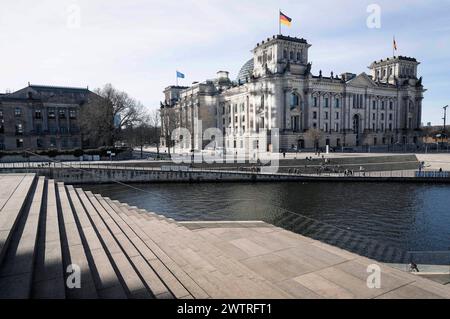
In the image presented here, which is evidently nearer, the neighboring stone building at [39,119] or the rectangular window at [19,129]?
the neighboring stone building at [39,119]

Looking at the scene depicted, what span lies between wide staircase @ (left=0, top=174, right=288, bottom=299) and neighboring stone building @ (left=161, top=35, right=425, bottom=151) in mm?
62396

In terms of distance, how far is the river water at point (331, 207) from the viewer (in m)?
17.2

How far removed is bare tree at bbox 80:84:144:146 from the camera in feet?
182

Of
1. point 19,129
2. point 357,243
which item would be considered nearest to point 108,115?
point 19,129

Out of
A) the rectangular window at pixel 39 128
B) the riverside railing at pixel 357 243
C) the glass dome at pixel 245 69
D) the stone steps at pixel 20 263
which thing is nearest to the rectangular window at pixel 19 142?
the rectangular window at pixel 39 128

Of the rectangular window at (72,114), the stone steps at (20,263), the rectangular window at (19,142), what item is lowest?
the stone steps at (20,263)

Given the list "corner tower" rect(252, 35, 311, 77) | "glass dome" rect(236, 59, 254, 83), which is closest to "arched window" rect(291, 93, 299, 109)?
"corner tower" rect(252, 35, 311, 77)

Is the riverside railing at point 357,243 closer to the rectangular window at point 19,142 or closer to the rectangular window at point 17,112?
the rectangular window at point 19,142

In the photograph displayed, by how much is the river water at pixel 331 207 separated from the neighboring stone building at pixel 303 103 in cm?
3802

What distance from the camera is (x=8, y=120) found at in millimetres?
61844

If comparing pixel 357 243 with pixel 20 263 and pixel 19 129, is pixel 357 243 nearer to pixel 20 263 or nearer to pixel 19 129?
pixel 20 263

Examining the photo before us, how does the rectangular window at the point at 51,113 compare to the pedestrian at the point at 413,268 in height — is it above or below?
above

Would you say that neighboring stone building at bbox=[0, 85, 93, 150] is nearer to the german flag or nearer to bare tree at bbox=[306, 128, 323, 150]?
the german flag

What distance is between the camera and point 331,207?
24.9 metres
